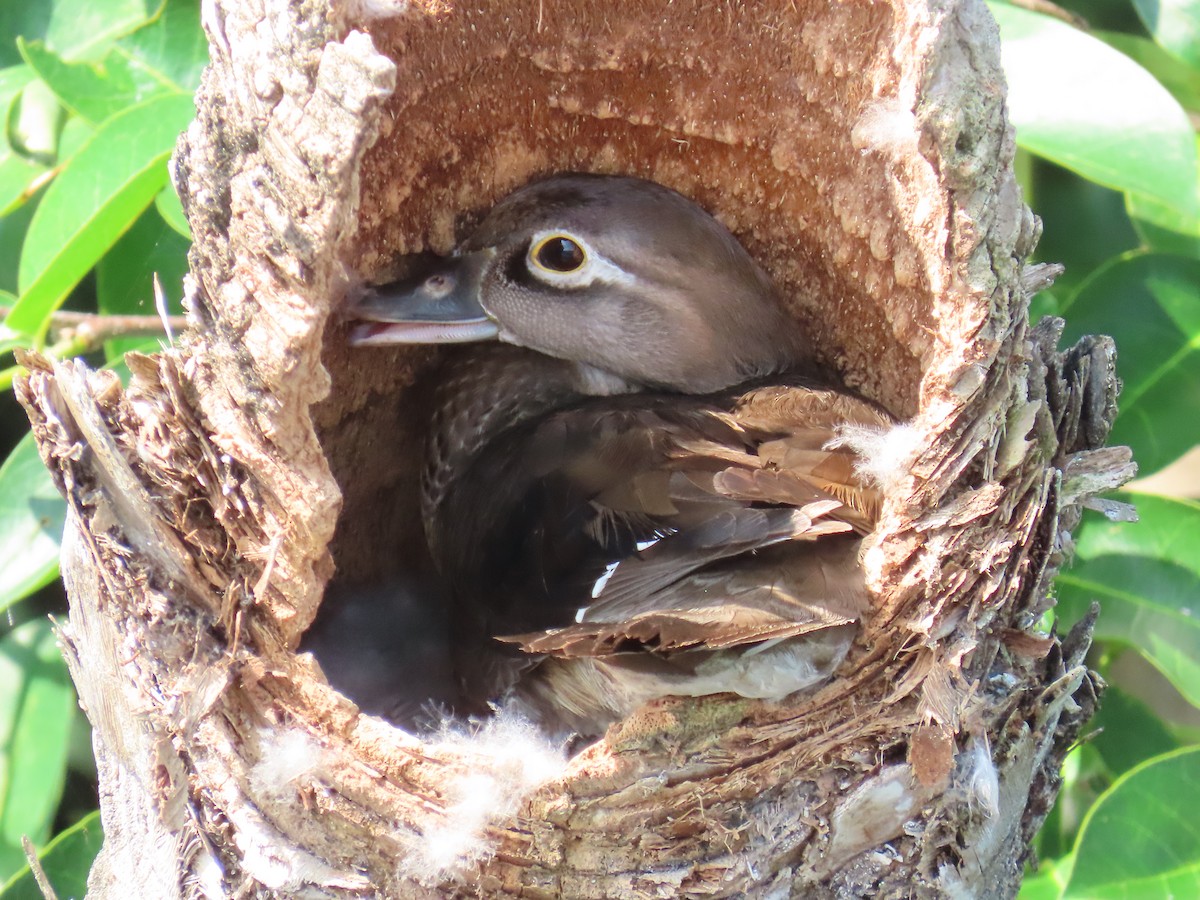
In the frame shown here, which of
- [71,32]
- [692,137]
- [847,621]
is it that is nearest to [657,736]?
[847,621]

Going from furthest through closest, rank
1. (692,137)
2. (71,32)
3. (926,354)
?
(71,32)
(692,137)
(926,354)

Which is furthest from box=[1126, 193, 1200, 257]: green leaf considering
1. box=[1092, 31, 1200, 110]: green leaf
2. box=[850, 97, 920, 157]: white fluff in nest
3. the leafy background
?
box=[850, 97, 920, 157]: white fluff in nest

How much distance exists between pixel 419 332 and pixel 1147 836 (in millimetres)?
1023

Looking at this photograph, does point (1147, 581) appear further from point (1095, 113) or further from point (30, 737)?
point (30, 737)

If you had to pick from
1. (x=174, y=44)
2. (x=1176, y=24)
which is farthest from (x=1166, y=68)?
(x=174, y=44)

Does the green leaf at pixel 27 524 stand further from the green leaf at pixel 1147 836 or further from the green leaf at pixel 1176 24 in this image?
the green leaf at pixel 1176 24

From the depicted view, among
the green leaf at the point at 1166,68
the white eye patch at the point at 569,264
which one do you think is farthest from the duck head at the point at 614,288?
the green leaf at the point at 1166,68

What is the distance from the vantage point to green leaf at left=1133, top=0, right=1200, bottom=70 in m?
1.41

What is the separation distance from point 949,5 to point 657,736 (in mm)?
620

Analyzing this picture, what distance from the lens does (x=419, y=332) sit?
1.25 m

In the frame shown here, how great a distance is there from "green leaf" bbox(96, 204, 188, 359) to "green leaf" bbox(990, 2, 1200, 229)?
1015 millimetres

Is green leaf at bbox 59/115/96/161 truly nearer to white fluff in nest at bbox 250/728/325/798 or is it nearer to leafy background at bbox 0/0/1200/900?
leafy background at bbox 0/0/1200/900

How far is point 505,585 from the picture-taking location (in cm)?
118

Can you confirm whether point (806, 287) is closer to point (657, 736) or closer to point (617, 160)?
point (617, 160)
